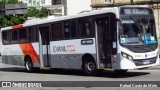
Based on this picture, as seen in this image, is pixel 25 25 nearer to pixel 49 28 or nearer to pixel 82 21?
pixel 49 28

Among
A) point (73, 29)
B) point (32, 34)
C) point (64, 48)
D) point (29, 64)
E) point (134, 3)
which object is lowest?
point (29, 64)

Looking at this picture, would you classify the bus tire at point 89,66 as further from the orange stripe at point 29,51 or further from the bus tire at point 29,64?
the bus tire at point 29,64

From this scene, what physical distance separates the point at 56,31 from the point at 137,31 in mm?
5445

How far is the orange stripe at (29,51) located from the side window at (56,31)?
2.37 meters

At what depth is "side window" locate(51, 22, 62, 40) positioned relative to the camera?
71.3ft

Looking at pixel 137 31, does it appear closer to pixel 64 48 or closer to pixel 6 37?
pixel 64 48

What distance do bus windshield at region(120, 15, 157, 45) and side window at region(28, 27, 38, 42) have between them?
7721mm

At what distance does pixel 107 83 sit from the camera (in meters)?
15.8

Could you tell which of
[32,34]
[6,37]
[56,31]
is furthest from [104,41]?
[6,37]

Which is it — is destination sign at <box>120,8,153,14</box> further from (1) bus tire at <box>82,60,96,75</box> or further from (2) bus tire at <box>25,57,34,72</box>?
(2) bus tire at <box>25,57,34,72</box>

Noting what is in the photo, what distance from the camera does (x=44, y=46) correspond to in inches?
925

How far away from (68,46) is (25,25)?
17.0ft

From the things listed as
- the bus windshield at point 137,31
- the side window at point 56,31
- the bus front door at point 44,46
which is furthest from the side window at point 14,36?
the bus windshield at point 137,31

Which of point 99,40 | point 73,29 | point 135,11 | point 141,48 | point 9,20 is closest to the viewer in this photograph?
point 141,48
